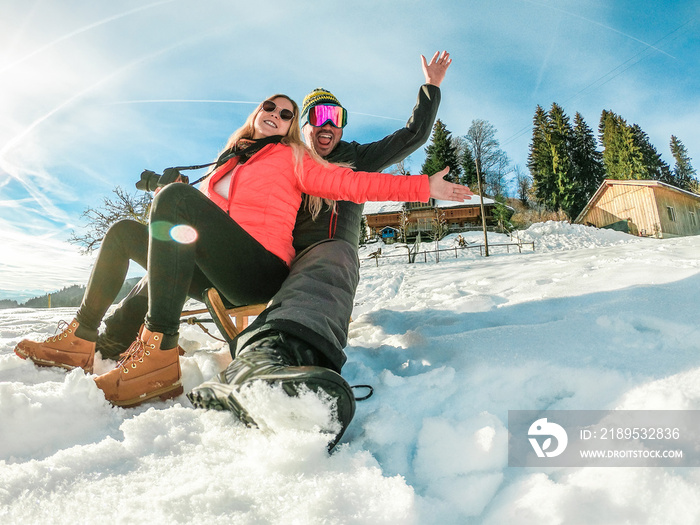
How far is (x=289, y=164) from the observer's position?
1731 millimetres

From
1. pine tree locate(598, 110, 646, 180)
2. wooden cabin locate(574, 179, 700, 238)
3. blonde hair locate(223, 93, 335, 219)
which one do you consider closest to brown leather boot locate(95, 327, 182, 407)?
blonde hair locate(223, 93, 335, 219)

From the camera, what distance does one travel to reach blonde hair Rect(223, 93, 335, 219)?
173 cm

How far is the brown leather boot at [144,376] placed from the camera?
1263mm

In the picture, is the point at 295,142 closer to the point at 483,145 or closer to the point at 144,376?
the point at 144,376

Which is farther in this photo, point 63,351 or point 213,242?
point 63,351

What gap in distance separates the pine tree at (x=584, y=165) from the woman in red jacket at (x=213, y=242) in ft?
143

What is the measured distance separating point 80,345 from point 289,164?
1.28m

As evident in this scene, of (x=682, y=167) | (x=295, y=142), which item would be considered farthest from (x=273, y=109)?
(x=682, y=167)

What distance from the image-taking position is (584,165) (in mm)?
41344

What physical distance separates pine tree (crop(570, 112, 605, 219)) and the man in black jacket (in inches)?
1681

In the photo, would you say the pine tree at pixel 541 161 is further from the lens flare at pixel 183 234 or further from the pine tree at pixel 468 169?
the lens flare at pixel 183 234

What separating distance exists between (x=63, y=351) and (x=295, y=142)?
1.45 m

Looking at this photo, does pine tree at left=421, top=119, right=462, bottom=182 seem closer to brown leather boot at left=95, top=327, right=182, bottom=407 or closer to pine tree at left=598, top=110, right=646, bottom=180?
pine tree at left=598, top=110, right=646, bottom=180

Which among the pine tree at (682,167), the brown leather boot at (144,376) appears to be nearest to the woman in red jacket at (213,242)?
the brown leather boot at (144,376)
